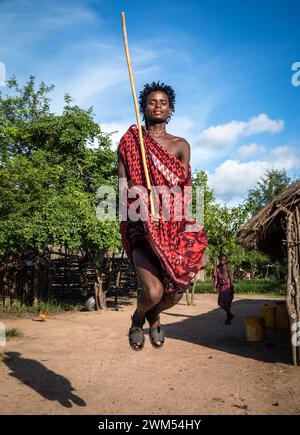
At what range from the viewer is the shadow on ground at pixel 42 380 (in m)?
5.77

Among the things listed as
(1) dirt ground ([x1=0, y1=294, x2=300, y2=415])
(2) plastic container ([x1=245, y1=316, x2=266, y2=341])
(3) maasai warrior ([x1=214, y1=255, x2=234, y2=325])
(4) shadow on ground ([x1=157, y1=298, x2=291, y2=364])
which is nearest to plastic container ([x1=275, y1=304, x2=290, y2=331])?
(4) shadow on ground ([x1=157, y1=298, x2=291, y2=364])

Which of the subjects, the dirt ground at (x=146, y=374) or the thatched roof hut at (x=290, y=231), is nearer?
the dirt ground at (x=146, y=374)

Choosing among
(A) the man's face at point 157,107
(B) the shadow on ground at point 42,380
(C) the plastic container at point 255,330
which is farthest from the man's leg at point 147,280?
(C) the plastic container at point 255,330

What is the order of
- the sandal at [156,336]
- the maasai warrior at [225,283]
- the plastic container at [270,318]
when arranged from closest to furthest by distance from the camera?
1. the sandal at [156,336]
2. the plastic container at [270,318]
3. the maasai warrior at [225,283]

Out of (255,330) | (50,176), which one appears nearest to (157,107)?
(255,330)

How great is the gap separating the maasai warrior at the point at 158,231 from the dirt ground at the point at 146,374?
2.82m

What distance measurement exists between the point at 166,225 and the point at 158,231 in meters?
0.11

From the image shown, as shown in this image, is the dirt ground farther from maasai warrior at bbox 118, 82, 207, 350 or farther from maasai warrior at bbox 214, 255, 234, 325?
maasai warrior at bbox 118, 82, 207, 350

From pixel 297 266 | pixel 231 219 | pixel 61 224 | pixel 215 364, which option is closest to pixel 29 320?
pixel 61 224

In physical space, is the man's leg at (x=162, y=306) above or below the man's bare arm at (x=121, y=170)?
below

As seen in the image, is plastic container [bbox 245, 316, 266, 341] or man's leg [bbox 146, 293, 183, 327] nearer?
man's leg [bbox 146, 293, 183, 327]

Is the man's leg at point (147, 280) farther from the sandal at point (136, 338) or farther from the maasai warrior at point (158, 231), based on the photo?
the sandal at point (136, 338)

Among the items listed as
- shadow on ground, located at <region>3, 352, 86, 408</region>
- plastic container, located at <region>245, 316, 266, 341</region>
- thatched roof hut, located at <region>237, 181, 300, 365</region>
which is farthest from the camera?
plastic container, located at <region>245, 316, 266, 341</region>

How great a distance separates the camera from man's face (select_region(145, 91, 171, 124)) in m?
3.41
